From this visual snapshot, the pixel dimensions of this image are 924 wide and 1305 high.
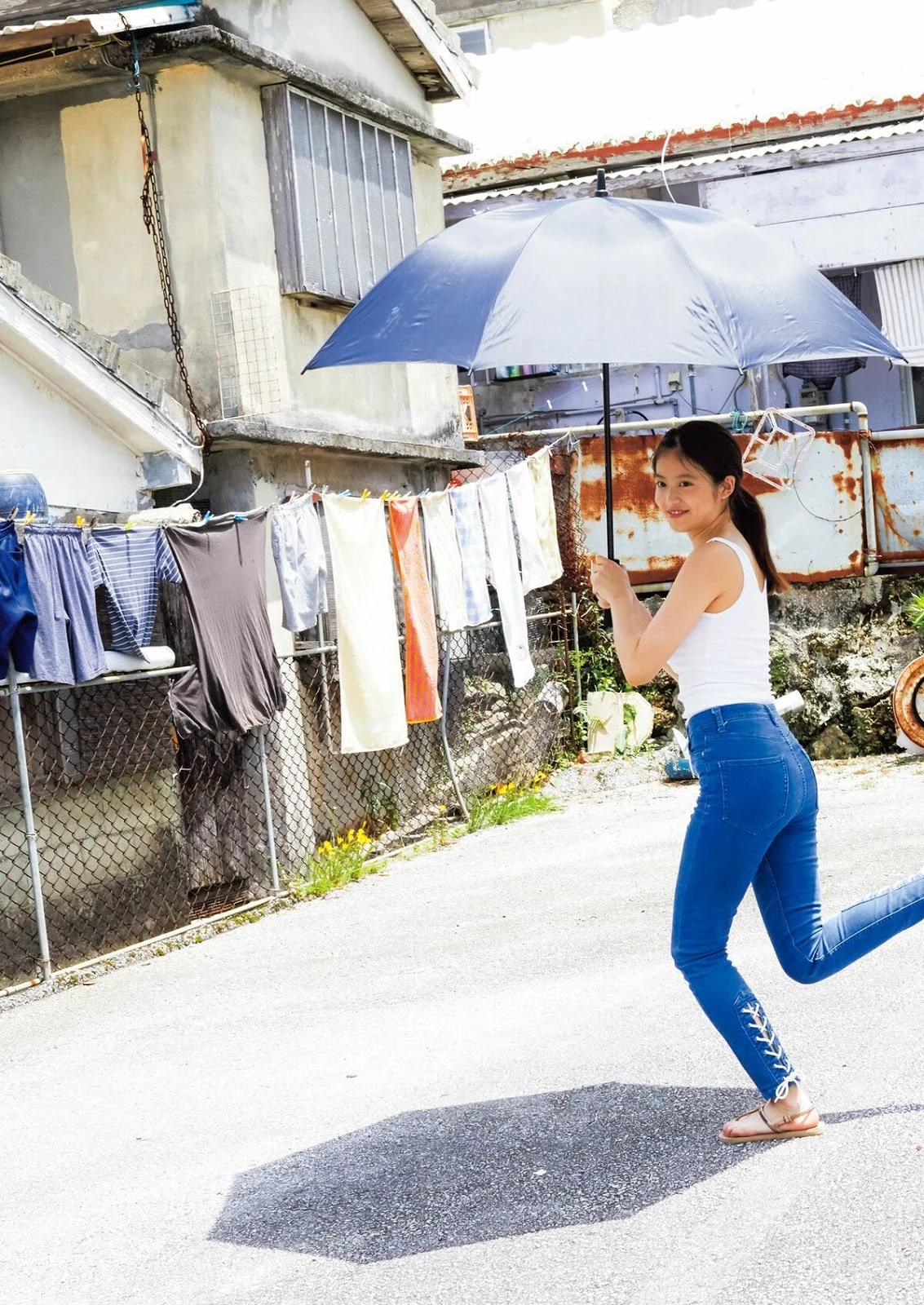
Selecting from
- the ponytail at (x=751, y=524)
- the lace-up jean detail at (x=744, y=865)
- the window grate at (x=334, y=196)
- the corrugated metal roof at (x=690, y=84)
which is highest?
the corrugated metal roof at (x=690, y=84)

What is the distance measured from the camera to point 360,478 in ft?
41.8

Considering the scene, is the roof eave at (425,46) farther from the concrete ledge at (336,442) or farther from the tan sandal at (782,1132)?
the tan sandal at (782,1132)

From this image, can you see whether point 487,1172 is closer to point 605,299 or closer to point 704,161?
point 605,299

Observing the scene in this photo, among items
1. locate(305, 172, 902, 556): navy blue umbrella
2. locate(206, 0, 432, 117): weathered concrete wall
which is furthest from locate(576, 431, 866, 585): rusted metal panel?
locate(305, 172, 902, 556): navy blue umbrella

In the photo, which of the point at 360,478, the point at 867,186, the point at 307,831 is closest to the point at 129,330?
the point at 360,478

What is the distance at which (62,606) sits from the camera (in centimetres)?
779

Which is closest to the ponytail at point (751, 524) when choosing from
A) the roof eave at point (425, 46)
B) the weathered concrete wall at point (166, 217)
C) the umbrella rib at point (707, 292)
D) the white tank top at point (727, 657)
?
the white tank top at point (727, 657)

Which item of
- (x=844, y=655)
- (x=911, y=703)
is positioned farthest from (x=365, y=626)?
(x=844, y=655)

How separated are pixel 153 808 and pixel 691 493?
20.6 ft

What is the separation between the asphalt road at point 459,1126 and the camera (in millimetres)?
3678

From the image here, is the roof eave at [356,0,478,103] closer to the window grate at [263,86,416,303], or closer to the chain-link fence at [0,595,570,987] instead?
the window grate at [263,86,416,303]

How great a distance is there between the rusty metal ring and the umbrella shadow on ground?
8526 mm

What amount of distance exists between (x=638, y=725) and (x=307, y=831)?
419 cm

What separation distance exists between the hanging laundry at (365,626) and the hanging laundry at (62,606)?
7.43 ft
